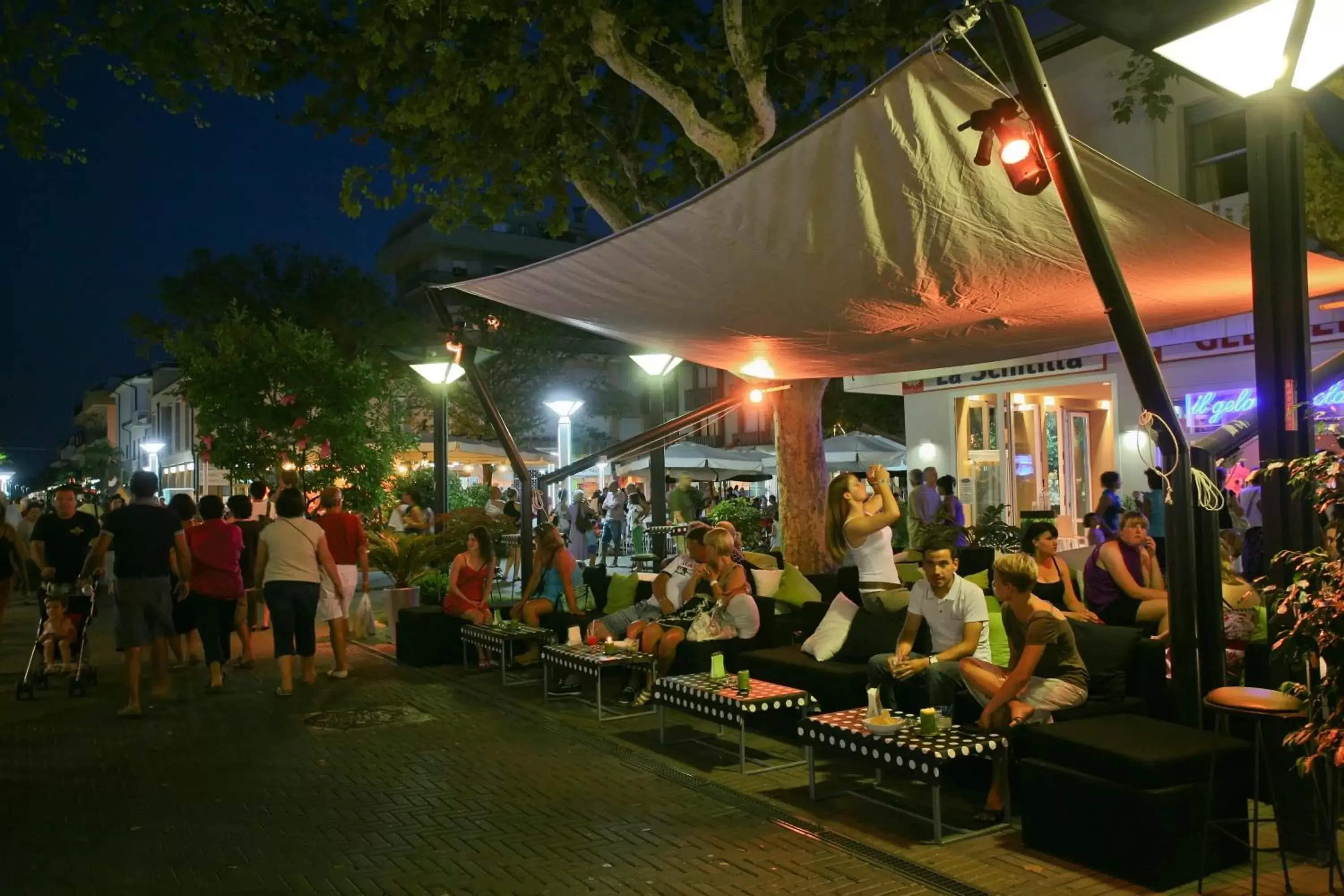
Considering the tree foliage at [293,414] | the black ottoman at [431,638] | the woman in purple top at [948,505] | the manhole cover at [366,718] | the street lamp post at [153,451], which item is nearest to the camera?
the manhole cover at [366,718]

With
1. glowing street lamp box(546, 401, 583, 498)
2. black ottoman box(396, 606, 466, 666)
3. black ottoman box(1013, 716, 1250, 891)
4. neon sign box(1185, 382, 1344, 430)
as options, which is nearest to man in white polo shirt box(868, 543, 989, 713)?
black ottoman box(1013, 716, 1250, 891)

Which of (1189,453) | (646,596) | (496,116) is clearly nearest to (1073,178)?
(1189,453)

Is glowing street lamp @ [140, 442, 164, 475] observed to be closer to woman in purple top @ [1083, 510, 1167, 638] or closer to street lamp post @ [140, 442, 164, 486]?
street lamp post @ [140, 442, 164, 486]

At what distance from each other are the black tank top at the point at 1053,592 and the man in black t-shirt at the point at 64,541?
7.65 m

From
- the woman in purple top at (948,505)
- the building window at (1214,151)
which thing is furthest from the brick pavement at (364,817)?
the building window at (1214,151)

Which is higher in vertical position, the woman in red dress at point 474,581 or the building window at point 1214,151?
the building window at point 1214,151

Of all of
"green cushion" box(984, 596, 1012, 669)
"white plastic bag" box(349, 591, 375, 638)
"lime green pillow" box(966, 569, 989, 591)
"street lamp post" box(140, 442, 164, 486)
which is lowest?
"white plastic bag" box(349, 591, 375, 638)

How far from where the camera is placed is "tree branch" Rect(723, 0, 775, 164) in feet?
31.4

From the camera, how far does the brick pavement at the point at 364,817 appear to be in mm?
4535

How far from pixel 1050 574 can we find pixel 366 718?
491 centimetres

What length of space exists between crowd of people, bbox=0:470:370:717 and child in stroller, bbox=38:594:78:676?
11 mm

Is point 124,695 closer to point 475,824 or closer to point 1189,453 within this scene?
point 475,824

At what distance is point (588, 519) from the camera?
20516 millimetres

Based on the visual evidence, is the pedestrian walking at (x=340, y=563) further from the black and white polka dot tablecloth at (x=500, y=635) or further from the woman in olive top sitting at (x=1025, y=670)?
the woman in olive top sitting at (x=1025, y=670)
